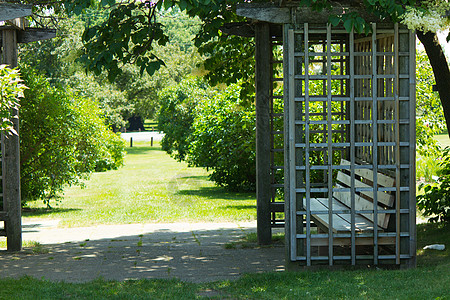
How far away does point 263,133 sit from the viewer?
27.5 ft

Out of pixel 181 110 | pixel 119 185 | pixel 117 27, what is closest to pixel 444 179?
pixel 117 27

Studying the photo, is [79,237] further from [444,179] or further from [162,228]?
[444,179]

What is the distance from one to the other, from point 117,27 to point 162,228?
13.3 ft

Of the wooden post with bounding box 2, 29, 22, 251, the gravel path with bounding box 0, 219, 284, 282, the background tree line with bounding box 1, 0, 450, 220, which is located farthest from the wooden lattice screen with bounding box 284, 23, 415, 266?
the wooden post with bounding box 2, 29, 22, 251

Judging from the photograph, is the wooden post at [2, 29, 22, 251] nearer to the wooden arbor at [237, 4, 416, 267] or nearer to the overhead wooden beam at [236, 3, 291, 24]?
the wooden arbor at [237, 4, 416, 267]

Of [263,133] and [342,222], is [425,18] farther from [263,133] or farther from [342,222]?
[263,133]

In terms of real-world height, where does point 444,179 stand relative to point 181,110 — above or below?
below

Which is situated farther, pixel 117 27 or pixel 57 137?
pixel 57 137

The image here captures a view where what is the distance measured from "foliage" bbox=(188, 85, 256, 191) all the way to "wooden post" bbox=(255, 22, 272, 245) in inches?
250

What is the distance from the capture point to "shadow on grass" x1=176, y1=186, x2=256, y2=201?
15391 millimetres

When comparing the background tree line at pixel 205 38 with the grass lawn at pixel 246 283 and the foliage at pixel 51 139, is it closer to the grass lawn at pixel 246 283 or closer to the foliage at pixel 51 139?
the foliage at pixel 51 139

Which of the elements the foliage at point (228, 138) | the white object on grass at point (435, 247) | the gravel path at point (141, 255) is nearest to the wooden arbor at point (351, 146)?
the gravel path at point (141, 255)

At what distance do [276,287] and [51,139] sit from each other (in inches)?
327

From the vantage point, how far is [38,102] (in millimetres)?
12320
